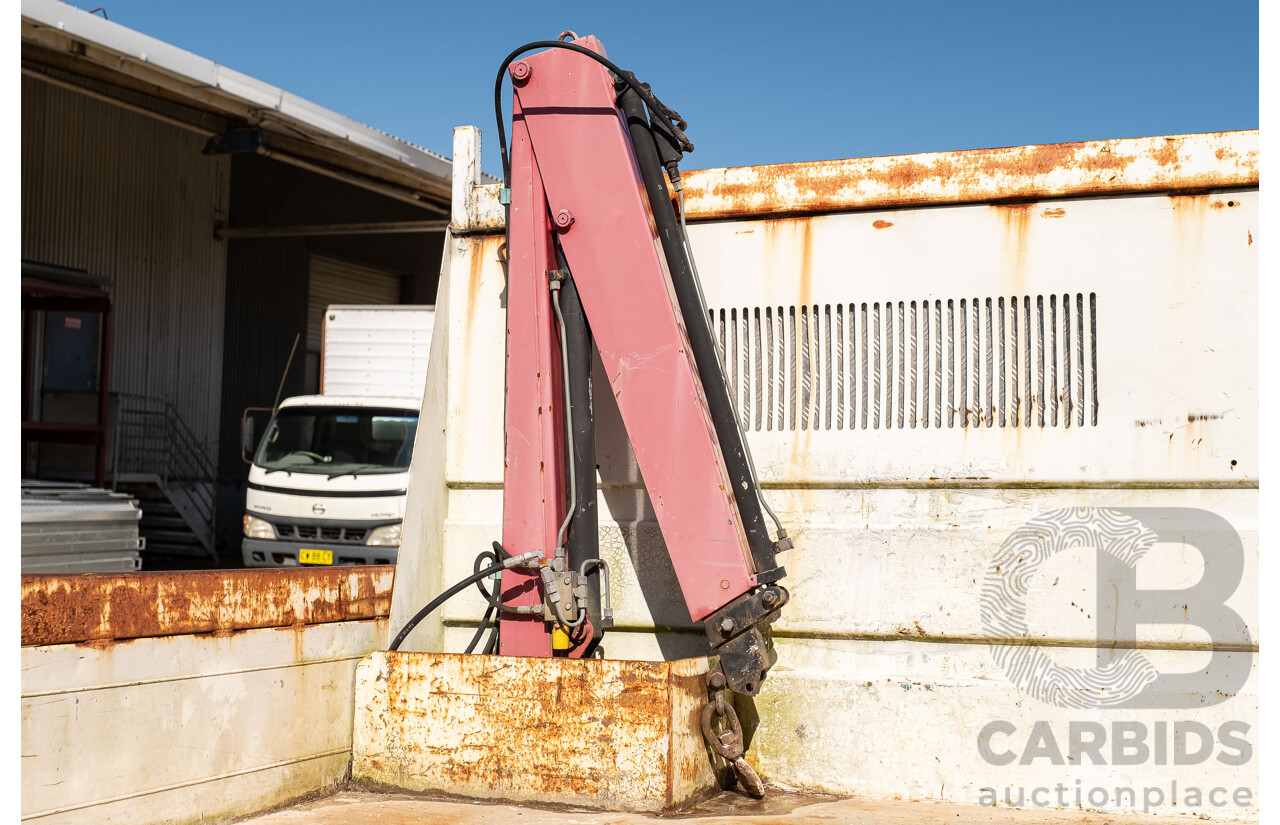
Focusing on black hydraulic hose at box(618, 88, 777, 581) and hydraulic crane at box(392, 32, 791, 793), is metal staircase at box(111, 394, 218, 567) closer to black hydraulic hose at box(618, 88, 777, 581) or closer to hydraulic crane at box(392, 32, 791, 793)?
hydraulic crane at box(392, 32, 791, 793)

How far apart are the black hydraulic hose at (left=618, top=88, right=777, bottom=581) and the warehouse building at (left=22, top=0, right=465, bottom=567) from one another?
944 centimetres

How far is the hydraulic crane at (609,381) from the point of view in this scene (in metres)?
3.76

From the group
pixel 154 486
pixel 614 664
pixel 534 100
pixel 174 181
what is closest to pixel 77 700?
pixel 614 664

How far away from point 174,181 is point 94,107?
1.84 metres

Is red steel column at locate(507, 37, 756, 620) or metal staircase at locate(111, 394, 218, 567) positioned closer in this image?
red steel column at locate(507, 37, 756, 620)

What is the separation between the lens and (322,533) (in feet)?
36.2

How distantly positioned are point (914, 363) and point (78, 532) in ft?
29.9

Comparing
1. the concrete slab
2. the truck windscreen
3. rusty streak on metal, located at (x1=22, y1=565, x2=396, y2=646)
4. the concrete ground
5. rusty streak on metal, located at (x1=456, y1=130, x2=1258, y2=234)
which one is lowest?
the concrete ground

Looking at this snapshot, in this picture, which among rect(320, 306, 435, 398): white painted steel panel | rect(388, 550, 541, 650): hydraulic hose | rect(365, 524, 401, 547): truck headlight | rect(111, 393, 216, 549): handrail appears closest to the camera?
rect(388, 550, 541, 650): hydraulic hose

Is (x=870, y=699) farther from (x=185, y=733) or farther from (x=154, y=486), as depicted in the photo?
(x=154, y=486)

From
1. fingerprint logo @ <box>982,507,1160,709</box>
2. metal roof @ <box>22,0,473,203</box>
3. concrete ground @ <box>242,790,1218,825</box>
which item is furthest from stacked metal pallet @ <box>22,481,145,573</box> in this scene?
fingerprint logo @ <box>982,507,1160,709</box>

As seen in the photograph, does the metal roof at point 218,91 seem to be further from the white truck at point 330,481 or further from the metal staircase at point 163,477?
the metal staircase at point 163,477

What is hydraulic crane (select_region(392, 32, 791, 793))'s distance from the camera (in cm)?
376

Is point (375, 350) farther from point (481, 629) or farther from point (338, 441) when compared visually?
point (481, 629)
